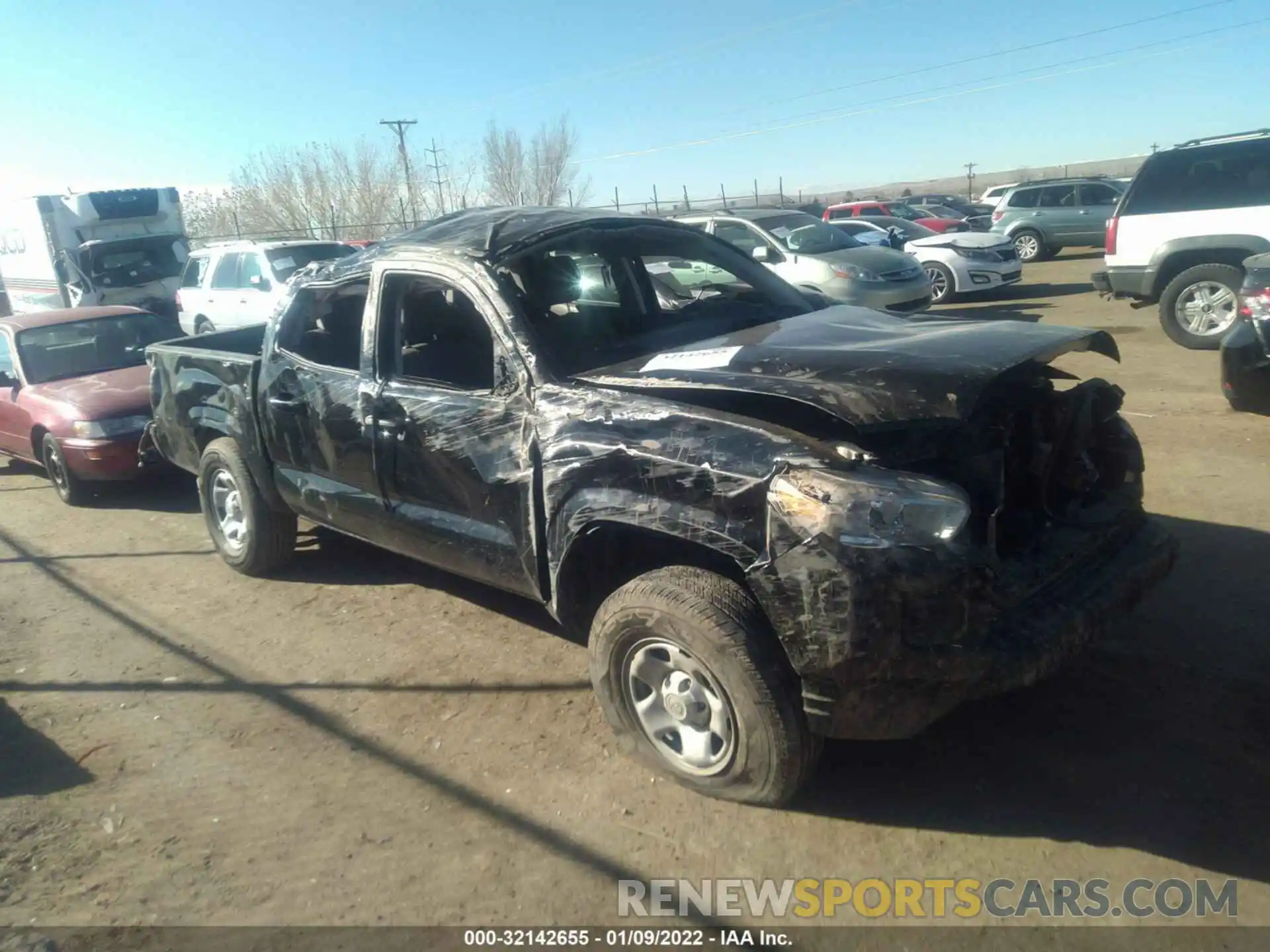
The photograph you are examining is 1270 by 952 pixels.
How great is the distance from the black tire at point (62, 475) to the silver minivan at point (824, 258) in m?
7.45

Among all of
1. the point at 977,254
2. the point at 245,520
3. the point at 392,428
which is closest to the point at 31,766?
the point at 245,520

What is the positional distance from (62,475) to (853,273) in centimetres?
886

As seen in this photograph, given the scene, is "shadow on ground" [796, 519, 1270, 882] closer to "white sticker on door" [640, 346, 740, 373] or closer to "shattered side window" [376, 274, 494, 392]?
"white sticker on door" [640, 346, 740, 373]

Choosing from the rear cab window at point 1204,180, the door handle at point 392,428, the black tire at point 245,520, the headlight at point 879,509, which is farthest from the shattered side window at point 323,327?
the rear cab window at point 1204,180

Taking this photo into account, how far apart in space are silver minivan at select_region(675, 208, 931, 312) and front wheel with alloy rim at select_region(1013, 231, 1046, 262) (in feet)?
31.6

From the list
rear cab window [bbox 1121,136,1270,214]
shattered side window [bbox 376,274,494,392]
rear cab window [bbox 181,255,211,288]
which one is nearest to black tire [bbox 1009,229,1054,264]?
rear cab window [bbox 1121,136,1270,214]

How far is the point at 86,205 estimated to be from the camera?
17438 millimetres

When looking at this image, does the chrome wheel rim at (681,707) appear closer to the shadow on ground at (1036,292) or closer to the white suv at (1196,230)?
the white suv at (1196,230)

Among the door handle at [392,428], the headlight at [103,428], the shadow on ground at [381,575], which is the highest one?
the door handle at [392,428]

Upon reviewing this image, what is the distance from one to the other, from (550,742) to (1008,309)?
12.4 meters

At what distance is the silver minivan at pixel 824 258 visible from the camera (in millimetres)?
11773

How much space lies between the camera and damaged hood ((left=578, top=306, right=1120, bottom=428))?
115 inches

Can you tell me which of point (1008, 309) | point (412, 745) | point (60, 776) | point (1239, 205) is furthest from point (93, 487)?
point (1008, 309)

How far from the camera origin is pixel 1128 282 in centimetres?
1020
